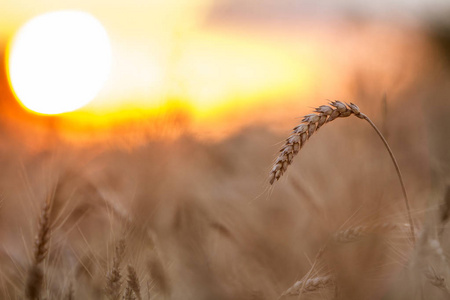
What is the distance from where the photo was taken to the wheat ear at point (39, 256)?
73 centimetres

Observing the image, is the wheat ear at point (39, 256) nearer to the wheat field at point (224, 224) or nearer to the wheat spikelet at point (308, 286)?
the wheat field at point (224, 224)

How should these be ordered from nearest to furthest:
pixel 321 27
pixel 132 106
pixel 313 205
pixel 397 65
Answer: pixel 313 205 → pixel 132 106 → pixel 397 65 → pixel 321 27

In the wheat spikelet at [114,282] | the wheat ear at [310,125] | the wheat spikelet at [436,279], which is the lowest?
the wheat spikelet at [436,279]

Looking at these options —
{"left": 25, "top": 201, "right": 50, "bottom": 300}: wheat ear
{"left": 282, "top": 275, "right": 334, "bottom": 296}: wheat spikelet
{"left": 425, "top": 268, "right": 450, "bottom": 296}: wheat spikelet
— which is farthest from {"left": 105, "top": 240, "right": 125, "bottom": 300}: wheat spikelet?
{"left": 425, "top": 268, "right": 450, "bottom": 296}: wheat spikelet

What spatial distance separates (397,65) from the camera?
2.75m

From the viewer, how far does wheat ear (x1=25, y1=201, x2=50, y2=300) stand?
2.40 ft

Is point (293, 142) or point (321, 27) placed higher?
point (321, 27)

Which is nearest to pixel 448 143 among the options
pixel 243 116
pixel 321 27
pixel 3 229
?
pixel 3 229

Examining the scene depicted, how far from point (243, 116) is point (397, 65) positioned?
1.07m

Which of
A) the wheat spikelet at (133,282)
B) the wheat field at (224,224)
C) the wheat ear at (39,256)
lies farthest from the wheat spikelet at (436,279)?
the wheat ear at (39,256)

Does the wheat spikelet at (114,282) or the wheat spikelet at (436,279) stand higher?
the wheat spikelet at (114,282)

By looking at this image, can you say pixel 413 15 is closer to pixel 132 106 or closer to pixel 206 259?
pixel 132 106

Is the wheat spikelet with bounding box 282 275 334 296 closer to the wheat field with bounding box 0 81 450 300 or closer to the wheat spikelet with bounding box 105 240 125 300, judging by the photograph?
the wheat field with bounding box 0 81 450 300

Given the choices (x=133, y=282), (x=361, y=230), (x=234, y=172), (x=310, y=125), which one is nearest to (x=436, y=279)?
(x=361, y=230)
